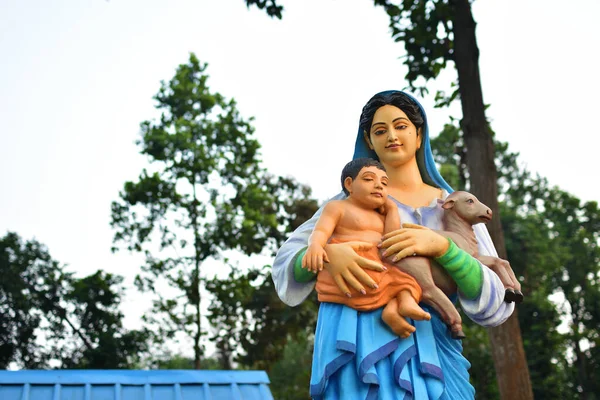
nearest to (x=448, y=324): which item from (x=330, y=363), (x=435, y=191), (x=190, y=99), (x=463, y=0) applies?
(x=330, y=363)

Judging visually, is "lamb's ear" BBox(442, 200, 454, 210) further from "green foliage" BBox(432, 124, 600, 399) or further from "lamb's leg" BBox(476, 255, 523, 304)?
"green foliage" BBox(432, 124, 600, 399)

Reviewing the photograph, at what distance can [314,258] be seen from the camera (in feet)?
12.1

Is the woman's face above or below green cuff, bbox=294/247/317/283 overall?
above

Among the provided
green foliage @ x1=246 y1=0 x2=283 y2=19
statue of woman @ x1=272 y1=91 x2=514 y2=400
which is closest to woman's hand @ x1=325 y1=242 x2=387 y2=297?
statue of woman @ x1=272 y1=91 x2=514 y2=400

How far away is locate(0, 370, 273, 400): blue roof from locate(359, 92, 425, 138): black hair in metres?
4.92

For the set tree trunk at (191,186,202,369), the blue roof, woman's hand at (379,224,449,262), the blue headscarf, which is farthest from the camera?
tree trunk at (191,186,202,369)

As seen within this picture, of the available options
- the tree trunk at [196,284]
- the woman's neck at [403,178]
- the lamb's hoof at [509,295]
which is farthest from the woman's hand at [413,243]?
the tree trunk at [196,284]

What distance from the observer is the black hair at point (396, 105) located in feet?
14.2

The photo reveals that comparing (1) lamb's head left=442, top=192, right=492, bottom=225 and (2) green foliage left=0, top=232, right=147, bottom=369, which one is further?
(2) green foliage left=0, top=232, right=147, bottom=369

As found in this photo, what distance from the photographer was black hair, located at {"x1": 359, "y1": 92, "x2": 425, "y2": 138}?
14.2ft

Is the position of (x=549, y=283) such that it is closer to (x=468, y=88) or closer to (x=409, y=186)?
(x=468, y=88)

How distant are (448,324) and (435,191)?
970mm

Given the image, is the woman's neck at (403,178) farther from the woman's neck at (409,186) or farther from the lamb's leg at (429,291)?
the lamb's leg at (429,291)

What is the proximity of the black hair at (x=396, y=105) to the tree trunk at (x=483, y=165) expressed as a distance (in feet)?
12.2
